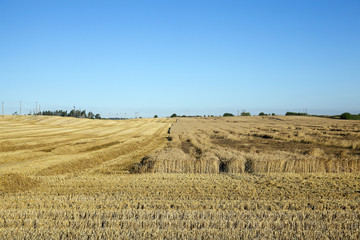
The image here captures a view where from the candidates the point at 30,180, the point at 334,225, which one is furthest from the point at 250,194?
the point at 30,180

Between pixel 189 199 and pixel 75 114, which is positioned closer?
pixel 189 199

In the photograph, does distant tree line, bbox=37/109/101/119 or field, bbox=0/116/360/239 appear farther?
distant tree line, bbox=37/109/101/119

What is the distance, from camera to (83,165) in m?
20.4

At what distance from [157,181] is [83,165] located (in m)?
8.19

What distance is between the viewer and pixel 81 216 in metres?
8.73

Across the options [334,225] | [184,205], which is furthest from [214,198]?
[334,225]

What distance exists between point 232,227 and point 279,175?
896cm

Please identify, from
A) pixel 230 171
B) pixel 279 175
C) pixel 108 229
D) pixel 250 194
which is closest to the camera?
pixel 108 229

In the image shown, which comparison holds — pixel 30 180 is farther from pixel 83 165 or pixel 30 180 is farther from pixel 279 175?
pixel 279 175

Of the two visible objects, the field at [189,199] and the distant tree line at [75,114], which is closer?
the field at [189,199]

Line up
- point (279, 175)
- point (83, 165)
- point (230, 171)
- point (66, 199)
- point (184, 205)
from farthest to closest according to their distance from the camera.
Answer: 1. point (83, 165)
2. point (230, 171)
3. point (279, 175)
4. point (66, 199)
5. point (184, 205)

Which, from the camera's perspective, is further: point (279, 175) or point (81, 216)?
point (279, 175)

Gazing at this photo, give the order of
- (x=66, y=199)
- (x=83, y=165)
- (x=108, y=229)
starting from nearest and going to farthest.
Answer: (x=108, y=229)
(x=66, y=199)
(x=83, y=165)

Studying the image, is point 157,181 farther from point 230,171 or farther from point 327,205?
point 327,205
